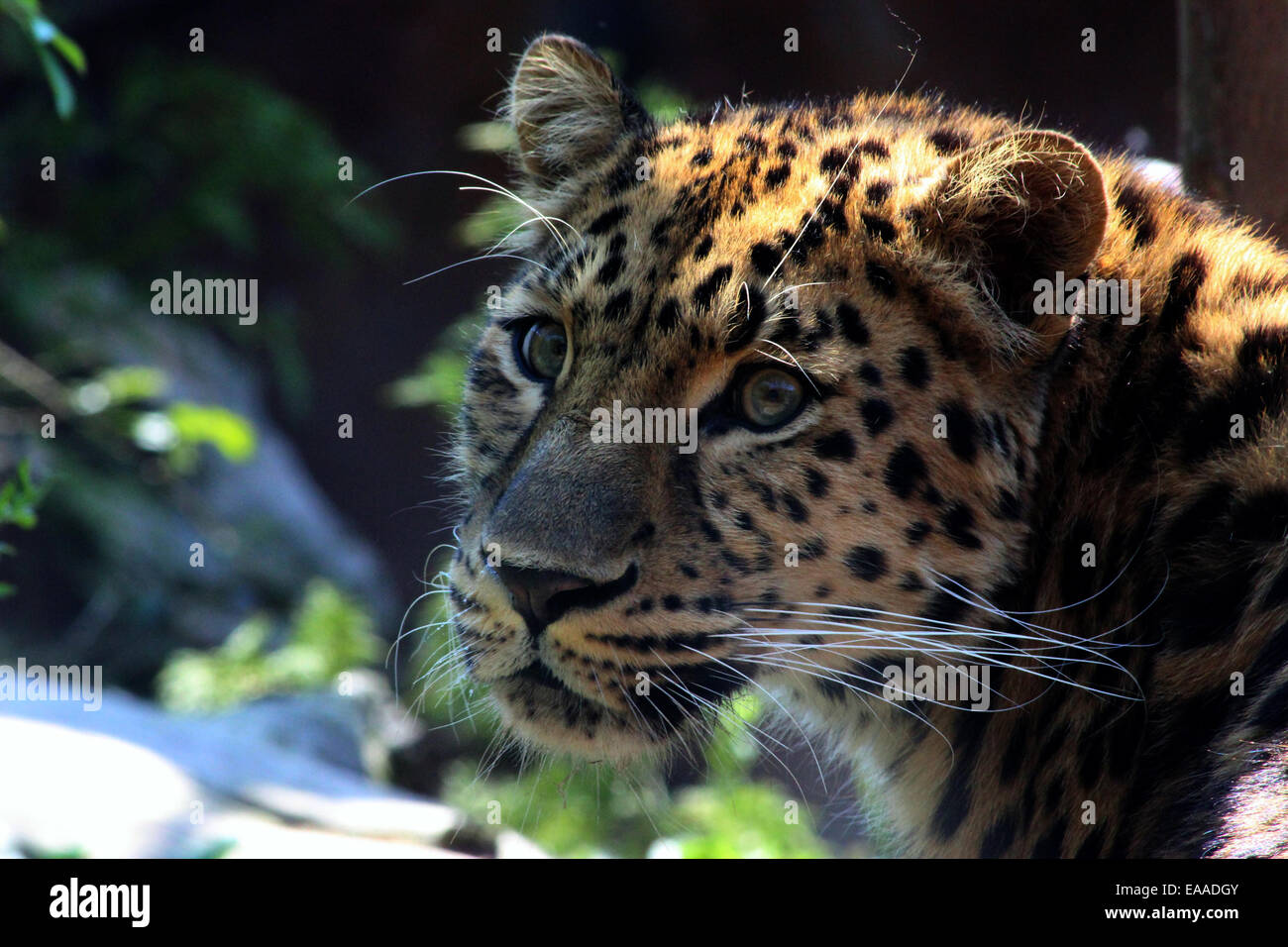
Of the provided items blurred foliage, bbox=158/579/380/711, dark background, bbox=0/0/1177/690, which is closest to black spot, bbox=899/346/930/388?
dark background, bbox=0/0/1177/690

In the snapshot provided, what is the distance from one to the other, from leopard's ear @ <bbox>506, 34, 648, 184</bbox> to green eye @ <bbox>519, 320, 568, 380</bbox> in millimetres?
874

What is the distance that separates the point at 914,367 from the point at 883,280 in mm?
270

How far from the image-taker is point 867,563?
11.3 feet

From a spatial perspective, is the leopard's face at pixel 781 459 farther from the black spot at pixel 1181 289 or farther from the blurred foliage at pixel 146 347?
the blurred foliage at pixel 146 347

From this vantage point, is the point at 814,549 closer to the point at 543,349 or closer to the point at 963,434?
the point at 963,434

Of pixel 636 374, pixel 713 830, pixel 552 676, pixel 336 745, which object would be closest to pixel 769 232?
pixel 636 374

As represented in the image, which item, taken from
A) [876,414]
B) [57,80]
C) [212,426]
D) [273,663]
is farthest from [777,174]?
[273,663]

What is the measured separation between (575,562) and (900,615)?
93 cm

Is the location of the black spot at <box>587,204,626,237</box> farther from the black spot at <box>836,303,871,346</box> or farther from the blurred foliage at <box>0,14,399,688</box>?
the blurred foliage at <box>0,14,399,688</box>

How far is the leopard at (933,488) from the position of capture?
331cm

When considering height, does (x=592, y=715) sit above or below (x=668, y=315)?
below

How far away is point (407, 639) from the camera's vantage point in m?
13.2

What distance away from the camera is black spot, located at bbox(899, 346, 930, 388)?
3.46m
